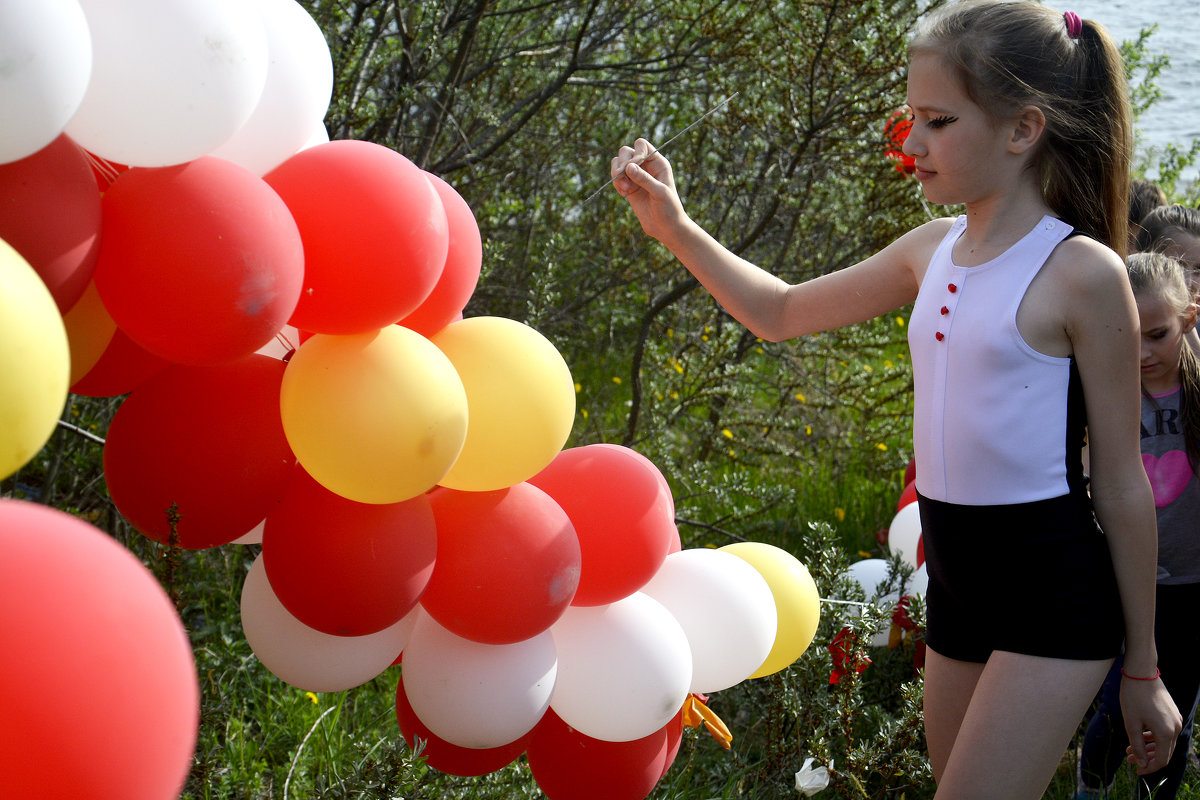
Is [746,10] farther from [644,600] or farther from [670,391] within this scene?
[644,600]

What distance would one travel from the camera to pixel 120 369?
52.1 inches

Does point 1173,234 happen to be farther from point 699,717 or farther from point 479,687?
point 479,687

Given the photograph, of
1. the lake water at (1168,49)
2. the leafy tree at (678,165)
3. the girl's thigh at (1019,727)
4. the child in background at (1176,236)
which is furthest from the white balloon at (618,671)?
the lake water at (1168,49)

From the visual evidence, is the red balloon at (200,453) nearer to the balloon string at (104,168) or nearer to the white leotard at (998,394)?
the balloon string at (104,168)

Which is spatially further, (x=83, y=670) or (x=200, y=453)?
(x=200, y=453)

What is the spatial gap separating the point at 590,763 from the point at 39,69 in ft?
3.85

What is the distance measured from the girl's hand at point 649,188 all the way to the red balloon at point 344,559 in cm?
79

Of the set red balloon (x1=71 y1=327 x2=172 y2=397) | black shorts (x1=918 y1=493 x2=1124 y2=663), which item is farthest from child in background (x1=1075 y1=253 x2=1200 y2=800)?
red balloon (x1=71 y1=327 x2=172 y2=397)

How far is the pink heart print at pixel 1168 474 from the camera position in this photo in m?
2.28

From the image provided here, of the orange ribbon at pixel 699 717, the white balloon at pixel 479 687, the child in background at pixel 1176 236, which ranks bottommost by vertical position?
the orange ribbon at pixel 699 717

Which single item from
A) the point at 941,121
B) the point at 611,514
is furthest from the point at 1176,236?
the point at 611,514

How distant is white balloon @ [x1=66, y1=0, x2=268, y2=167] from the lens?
1.04 meters

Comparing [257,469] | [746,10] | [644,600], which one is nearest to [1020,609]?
[644,600]

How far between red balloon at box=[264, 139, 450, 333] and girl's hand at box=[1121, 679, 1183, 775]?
120 cm
